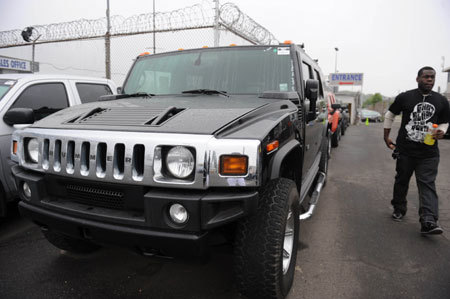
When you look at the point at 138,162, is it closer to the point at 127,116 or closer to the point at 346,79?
the point at 127,116

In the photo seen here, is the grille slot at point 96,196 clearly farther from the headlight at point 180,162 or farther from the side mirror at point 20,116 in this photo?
the side mirror at point 20,116

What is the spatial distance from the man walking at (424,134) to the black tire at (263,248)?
2.39 meters

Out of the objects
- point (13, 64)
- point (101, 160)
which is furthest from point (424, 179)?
point (13, 64)

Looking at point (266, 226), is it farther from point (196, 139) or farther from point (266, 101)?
point (266, 101)

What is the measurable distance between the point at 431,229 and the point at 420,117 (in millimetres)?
1238

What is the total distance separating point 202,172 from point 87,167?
2.61 feet

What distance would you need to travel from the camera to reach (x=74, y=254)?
3.06 meters

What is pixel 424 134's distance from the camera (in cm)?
354

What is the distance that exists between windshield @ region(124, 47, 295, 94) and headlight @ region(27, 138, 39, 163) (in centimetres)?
127

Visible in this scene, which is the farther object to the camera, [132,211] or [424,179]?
[424,179]

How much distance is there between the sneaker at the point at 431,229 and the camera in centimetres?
335

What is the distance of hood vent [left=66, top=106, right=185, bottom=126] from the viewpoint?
205 centimetres

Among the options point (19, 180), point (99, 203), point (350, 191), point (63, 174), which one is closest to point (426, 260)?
point (350, 191)

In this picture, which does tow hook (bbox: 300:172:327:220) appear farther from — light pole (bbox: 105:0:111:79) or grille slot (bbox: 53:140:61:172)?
light pole (bbox: 105:0:111:79)
